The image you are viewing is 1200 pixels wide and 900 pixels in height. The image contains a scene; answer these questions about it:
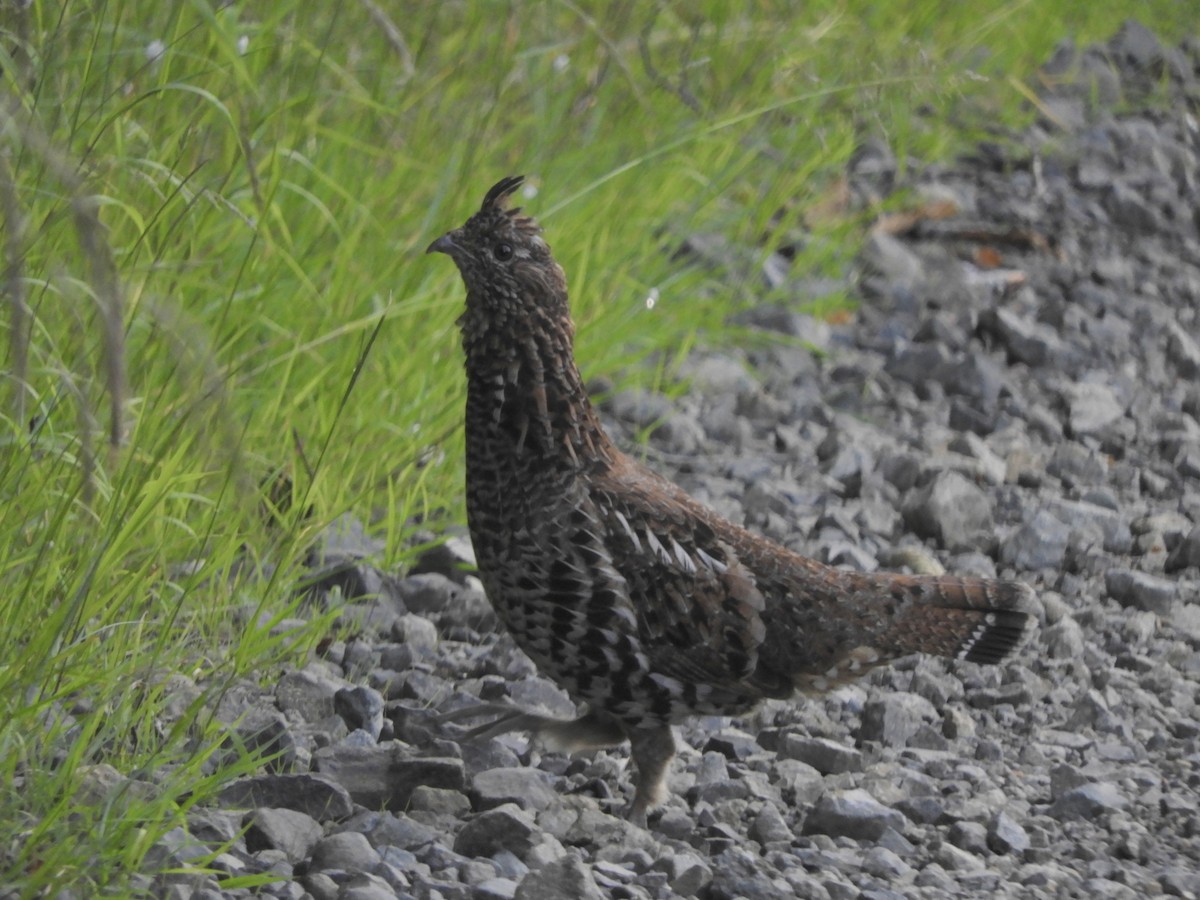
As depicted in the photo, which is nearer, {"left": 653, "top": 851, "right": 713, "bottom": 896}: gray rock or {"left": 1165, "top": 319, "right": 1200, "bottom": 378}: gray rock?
{"left": 653, "top": 851, "right": 713, "bottom": 896}: gray rock

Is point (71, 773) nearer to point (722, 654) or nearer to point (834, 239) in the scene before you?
point (722, 654)

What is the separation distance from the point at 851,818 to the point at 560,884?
2.74ft

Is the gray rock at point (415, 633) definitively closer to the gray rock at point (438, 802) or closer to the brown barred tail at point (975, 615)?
the gray rock at point (438, 802)

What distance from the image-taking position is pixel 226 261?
16.5ft

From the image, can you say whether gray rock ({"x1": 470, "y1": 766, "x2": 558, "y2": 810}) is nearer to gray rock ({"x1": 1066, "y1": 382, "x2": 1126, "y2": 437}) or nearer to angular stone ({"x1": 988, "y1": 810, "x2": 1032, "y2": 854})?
angular stone ({"x1": 988, "y1": 810, "x2": 1032, "y2": 854})

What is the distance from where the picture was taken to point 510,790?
382 cm

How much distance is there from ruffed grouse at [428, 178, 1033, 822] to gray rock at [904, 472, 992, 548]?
4.52 feet

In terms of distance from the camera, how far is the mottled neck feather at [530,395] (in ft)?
13.2

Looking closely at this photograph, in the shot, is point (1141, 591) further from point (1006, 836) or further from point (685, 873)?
point (685, 873)

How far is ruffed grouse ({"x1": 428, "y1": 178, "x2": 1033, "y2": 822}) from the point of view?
3889mm

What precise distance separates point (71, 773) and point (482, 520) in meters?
1.19

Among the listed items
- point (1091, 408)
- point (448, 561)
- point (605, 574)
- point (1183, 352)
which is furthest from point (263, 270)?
point (1183, 352)

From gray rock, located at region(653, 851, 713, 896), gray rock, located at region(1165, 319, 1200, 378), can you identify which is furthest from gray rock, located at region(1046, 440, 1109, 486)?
gray rock, located at region(653, 851, 713, 896)

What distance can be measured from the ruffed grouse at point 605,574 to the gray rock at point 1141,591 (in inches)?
49.8
